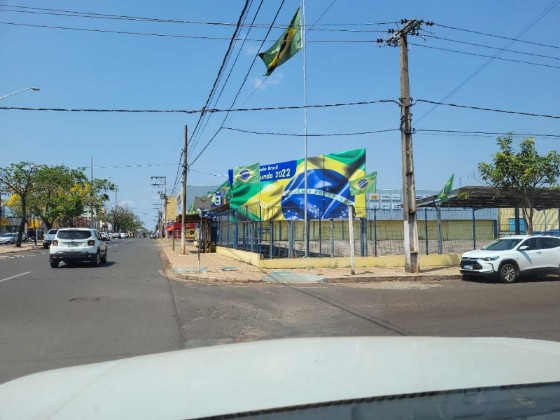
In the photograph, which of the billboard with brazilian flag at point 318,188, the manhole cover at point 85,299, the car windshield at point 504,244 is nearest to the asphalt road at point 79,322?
the manhole cover at point 85,299

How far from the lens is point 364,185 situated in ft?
81.9

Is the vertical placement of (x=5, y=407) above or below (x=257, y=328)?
above

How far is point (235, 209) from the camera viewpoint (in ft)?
91.2

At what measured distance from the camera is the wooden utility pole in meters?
18.1

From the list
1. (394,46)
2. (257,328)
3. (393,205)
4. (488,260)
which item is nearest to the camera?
(257,328)

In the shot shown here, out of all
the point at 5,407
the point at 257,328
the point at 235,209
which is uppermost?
the point at 235,209

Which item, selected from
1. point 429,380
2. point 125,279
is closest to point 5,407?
point 429,380

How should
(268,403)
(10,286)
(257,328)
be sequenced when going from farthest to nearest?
(10,286)
(257,328)
(268,403)

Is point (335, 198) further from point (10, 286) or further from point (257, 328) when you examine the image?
point (257, 328)

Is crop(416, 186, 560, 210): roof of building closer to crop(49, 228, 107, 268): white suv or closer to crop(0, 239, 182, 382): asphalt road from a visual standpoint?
crop(0, 239, 182, 382): asphalt road

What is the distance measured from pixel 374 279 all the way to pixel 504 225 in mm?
25430

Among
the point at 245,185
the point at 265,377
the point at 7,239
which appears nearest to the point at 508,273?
the point at 245,185

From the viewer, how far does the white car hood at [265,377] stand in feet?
7.00

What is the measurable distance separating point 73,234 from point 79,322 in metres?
14.9
